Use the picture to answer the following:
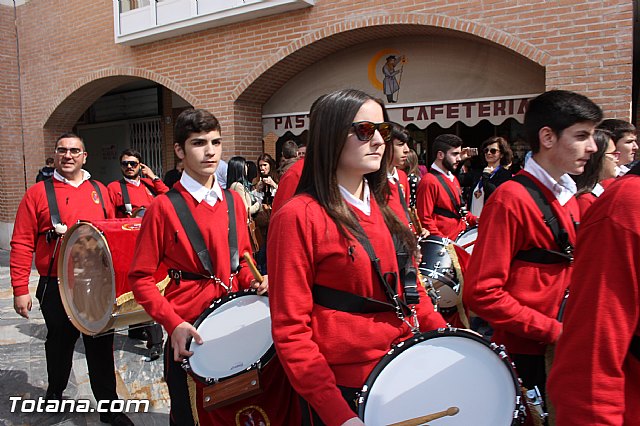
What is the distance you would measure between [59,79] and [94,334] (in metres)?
9.94

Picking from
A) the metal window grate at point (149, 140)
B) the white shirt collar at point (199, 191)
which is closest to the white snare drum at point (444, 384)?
the white shirt collar at point (199, 191)

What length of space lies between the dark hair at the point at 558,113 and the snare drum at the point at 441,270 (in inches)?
58.8

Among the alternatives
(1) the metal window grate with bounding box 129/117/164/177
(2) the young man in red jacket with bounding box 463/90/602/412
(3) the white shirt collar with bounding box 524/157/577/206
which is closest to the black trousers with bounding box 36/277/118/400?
(2) the young man in red jacket with bounding box 463/90/602/412

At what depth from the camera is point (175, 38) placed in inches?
373

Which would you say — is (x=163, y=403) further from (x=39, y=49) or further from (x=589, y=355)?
(x=39, y=49)

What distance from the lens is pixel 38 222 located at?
376 cm

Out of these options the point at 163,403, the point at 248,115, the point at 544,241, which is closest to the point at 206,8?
the point at 248,115

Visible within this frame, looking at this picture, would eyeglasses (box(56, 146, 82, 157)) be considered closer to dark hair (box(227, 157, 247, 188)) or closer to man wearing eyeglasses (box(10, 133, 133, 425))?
man wearing eyeglasses (box(10, 133, 133, 425))

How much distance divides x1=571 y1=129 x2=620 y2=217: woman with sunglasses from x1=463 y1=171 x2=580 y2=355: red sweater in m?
0.23

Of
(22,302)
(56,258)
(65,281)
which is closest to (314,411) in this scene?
(65,281)

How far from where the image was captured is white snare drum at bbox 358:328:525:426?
154 cm

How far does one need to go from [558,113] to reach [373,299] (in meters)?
1.16

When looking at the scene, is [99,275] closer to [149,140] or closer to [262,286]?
[262,286]

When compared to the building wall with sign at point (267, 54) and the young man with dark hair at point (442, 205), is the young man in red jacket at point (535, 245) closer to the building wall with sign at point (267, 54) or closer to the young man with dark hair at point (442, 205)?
the young man with dark hair at point (442, 205)
